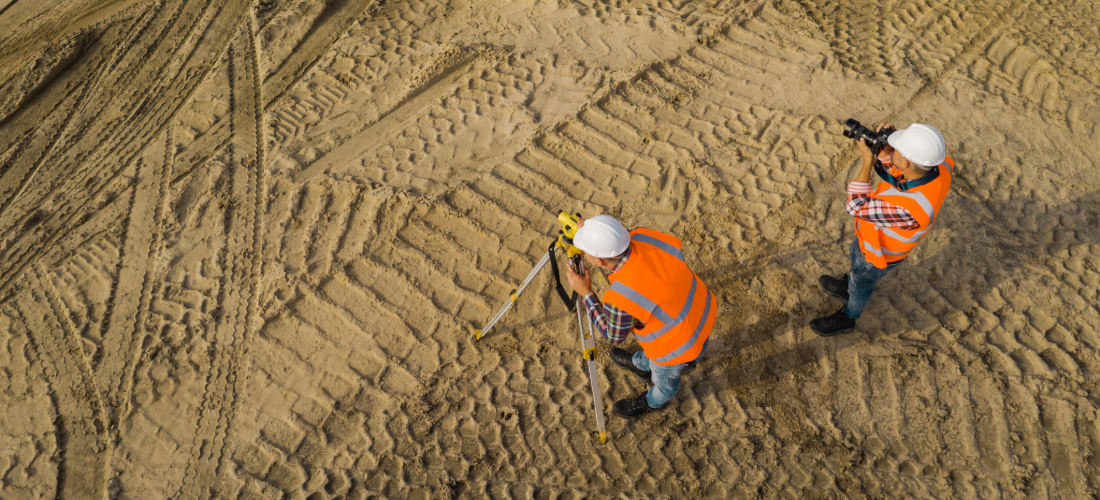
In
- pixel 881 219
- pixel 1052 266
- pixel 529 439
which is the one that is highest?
pixel 881 219

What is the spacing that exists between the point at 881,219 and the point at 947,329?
1.56 metres

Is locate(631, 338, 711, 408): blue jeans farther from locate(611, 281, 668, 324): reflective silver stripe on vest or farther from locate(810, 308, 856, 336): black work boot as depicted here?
locate(810, 308, 856, 336): black work boot

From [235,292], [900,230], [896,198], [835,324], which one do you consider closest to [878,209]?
[896,198]

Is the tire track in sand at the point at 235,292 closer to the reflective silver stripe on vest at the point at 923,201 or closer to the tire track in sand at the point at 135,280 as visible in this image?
the tire track in sand at the point at 135,280

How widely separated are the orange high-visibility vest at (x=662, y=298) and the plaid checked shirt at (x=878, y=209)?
1.28 metres

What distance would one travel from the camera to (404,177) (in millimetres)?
5332

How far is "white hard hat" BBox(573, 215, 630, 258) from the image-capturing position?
291 cm

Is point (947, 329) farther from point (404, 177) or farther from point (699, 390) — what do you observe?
point (404, 177)

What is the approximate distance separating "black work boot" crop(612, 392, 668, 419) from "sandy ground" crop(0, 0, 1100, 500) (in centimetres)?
11

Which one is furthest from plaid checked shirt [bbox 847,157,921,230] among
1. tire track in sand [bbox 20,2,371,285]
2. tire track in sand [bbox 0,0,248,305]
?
tire track in sand [bbox 0,0,248,305]

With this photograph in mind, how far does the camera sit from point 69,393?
425 cm

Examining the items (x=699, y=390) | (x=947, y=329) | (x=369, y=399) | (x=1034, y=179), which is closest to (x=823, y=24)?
(x=1034, y=179)

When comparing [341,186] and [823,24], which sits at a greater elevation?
[341,186]

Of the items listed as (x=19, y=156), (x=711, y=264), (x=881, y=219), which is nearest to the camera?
(x=881, y=219)
